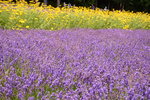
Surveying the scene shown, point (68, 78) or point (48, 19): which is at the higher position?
point (48, 19)

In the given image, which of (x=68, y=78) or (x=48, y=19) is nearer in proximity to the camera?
(x=68, y=78)

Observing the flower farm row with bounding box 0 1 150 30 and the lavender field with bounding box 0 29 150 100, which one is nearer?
the lavender field with bounding box 0 29 150 100

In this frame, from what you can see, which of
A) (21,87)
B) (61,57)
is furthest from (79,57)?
(21,87)

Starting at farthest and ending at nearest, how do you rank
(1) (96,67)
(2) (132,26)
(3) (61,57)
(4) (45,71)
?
(2) (132,26), (3) (61,57), (1) (96,67), (4) (45,71)

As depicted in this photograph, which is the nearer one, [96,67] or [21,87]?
[21,87]

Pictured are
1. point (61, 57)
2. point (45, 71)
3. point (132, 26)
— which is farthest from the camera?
point (132, 26)

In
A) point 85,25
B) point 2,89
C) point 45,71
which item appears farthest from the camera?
point 85,25

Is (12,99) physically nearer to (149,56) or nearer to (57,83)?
(57,83)

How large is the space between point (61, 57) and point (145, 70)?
118cm

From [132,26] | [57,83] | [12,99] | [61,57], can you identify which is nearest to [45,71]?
[57,83]

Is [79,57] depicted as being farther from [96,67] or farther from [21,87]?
[21,87]

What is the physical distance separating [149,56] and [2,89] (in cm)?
277

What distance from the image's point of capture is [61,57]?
11.1 feet

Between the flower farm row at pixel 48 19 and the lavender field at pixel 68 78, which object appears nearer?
the lavender field at pixel 68 78
